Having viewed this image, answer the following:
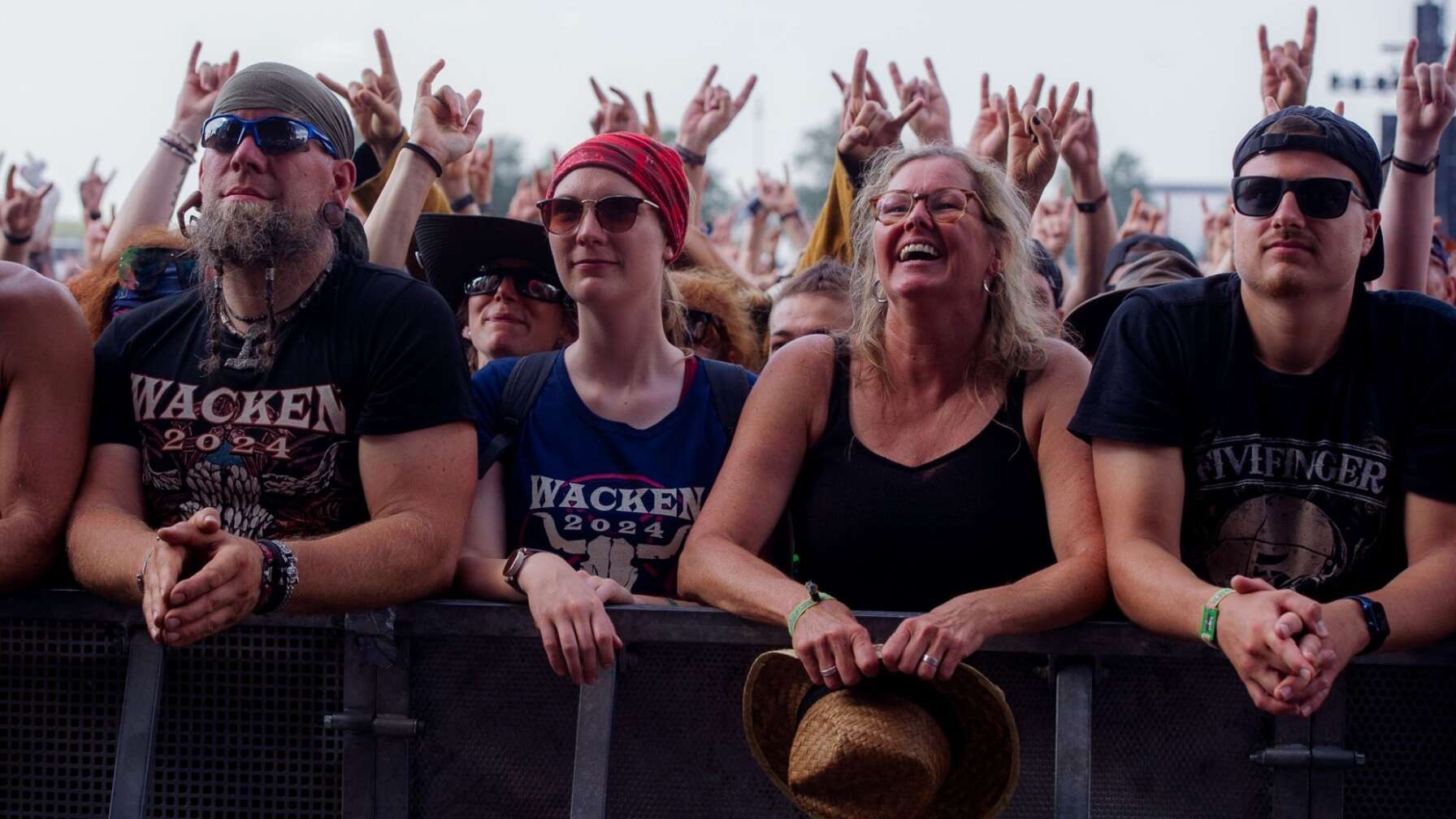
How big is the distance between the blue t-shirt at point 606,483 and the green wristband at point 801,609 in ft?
2.04

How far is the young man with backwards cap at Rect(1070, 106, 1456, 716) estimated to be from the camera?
9.41ft

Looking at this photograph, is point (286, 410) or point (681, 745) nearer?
point (681, 745)

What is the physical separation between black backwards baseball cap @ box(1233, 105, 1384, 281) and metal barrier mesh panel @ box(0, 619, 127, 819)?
2.55 meters

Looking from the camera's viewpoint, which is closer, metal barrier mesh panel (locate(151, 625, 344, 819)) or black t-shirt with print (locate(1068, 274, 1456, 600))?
metal barrier mesh panel (locate(151, 625, 344, 819))

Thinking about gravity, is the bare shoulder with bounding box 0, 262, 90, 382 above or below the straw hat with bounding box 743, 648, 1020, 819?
above

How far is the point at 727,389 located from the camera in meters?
3.58

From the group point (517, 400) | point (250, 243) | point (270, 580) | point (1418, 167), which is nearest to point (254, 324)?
point (250, 243)

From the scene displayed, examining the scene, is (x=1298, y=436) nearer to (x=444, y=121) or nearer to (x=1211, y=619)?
(x=1211, y=619)

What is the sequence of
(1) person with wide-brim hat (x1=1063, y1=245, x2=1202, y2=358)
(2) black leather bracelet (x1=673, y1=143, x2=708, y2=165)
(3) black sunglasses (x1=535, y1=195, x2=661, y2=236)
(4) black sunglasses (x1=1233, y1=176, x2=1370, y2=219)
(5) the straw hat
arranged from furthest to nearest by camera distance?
1. (2) black leather bracelet (x1=673, y1=143, x2=708, y2=165)
2. (1) person with wide-brim hat (x1=1063, y1=245, x2=1202, y2=358)
3. (3) black sunglasses (x1=535, y1=195, x2=661, y2=236)
4. (4) black sunglasses (x1=1233, y1=176, x2=1370, y2=219)
5. (5) the straw hat

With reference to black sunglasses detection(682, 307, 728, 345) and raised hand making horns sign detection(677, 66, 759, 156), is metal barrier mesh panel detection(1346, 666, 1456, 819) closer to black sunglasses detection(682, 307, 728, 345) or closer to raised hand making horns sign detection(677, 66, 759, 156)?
black sunglasses detection(682, 307, 728, 345)

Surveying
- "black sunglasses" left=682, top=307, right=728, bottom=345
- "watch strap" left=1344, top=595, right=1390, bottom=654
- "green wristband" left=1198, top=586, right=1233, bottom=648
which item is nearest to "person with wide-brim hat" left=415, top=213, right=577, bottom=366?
"black sunglasses" left=682, top=307, right=728, bottom=345

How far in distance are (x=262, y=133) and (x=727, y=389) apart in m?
1.26

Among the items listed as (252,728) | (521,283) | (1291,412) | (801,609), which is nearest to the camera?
(801,609)

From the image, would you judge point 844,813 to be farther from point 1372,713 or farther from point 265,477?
point 265,477
